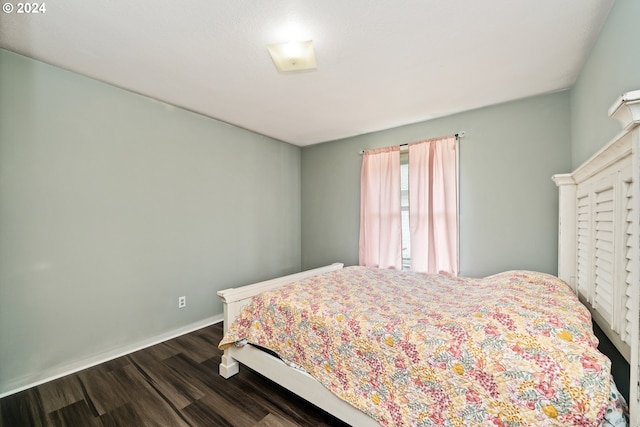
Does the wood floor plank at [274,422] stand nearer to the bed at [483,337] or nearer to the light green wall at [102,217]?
the bed at [483,337]

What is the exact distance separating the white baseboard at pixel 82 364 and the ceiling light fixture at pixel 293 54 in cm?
277

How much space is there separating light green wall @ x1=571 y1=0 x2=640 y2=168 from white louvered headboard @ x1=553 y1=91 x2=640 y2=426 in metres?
0.31

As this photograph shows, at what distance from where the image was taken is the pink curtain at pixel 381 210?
3414 mm

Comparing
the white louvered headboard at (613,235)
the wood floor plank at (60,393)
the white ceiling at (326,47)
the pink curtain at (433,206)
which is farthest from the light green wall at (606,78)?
the wood floor plank at (60,393)

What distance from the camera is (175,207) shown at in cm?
281

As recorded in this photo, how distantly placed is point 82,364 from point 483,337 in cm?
296

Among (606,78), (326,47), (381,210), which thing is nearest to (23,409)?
(326,47)

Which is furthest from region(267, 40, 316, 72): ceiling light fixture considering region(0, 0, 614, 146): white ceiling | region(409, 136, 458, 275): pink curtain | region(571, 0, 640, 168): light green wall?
region(409, 136, 458, 275): pink curtain

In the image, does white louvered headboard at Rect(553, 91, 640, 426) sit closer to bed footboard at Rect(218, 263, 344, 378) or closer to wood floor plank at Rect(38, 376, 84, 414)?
bed footboard at Rect(218, 263, 344, 378)

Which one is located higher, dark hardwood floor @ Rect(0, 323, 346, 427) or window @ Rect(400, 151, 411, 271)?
window @ Rect(400, 151, 411, 271)

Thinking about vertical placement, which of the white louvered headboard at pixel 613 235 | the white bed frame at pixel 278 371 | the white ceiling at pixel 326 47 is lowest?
the white bed frame at pixel 278 371

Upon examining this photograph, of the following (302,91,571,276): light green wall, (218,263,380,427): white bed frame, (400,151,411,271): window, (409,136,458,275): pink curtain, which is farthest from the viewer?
(400,151,411,271): window

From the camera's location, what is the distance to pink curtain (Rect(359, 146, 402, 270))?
11.2 ft

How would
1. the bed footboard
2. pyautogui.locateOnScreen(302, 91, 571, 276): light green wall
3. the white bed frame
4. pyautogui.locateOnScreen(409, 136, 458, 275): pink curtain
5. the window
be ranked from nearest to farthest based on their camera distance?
1. the white bed frame
2. the bed footboard
3. pyautogui.locateOnScreen(302, 91, 571, 276): light green wall
4. pyautogui.locateOnScreen(409, 136, 458, 275): pink curtain
5. the window
